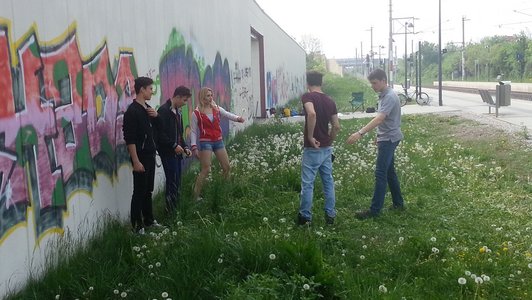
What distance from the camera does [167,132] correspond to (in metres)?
7.19

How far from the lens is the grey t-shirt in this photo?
23.1 feet

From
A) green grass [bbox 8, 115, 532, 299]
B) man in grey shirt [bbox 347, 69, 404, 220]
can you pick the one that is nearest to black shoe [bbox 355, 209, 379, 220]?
man in grey shirt [bbox 347, 69, 404, 220]

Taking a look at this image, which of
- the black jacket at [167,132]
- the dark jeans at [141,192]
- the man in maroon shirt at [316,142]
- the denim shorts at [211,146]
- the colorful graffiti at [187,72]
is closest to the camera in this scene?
the dark jeans at [141,192]

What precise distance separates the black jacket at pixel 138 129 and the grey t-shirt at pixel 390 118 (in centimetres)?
269

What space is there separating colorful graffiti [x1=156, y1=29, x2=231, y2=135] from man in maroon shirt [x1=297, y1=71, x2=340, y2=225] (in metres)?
2.81

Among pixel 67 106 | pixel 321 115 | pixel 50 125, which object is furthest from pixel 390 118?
pixel 50 125

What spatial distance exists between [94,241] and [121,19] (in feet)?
9.10

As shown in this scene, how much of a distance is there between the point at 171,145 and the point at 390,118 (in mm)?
2612

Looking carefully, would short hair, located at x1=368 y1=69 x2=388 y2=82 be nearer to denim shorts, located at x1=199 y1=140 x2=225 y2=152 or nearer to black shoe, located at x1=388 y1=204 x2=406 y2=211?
black shoe, located at x1=388 y1=204 x2=406 y2=211

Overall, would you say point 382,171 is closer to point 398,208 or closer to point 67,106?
point 398,208

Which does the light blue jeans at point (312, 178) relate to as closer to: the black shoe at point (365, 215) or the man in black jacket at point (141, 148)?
the black shoe at point (365, 215)

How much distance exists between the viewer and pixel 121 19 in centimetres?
711

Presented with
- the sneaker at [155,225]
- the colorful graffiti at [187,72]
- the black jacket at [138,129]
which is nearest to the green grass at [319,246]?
the sneaker at [155,225]

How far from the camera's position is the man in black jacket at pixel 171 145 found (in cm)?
708
